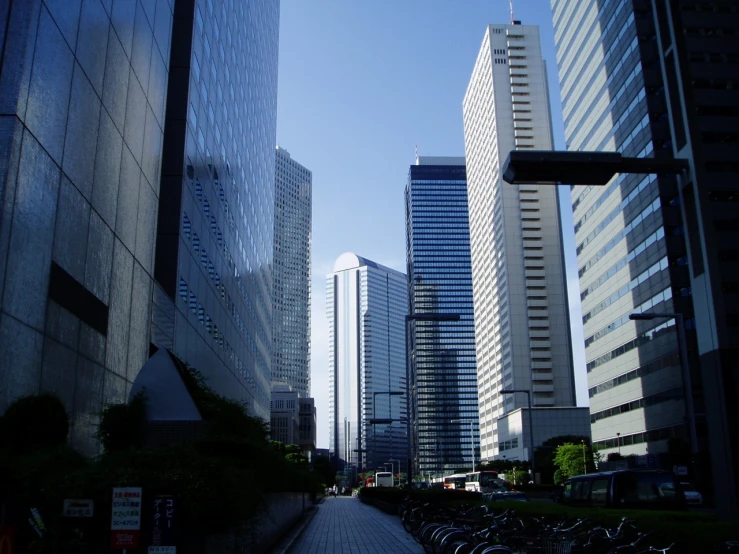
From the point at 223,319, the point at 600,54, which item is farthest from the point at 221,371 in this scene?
the point at 600,54

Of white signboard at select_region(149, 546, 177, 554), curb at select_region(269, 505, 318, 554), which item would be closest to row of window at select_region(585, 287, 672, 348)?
curb at select_region(269, 505, 318, 554)

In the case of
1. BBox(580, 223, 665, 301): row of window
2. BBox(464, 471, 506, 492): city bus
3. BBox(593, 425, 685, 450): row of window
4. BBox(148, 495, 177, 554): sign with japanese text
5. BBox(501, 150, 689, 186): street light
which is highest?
BBox(580, 223, 665, 301): row of window

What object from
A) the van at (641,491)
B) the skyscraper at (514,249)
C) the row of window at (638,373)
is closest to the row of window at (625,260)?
the row of window at (638,373)

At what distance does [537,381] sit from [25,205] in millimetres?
128343

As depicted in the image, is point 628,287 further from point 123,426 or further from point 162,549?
point 162,549

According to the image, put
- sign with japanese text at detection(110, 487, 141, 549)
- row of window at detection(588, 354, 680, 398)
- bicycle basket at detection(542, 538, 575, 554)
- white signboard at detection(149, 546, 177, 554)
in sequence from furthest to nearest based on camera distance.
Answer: row of window at detection(588, 354, 680, 398) → bicycle basket at detection(542, 538, 575, 554) → white signboard at detection(149, 546, 177, 554) → sign with japanese text at detection(110, 487, 141, 549)

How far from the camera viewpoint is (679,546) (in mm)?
10375

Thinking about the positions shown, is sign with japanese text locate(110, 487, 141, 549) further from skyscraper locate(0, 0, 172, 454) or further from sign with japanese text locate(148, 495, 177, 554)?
skyscraper locate(0, 0, 172, 454)

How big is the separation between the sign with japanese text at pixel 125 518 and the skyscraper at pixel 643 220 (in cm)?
4918

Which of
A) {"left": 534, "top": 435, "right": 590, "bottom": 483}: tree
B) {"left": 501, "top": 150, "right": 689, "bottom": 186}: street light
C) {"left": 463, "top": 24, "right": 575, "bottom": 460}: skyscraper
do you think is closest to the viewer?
{"left": 501, "top": 150, "right": 689, "bottom": 186}: street light

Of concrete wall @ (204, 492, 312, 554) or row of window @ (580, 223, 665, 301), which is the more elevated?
row of window @ (580, 223, 665, 301)

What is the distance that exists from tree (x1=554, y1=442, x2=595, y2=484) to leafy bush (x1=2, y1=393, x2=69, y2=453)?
72.0 metres

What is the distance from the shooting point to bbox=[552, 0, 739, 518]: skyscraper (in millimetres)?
63500

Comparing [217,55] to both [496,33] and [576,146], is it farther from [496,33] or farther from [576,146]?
[496,33]
